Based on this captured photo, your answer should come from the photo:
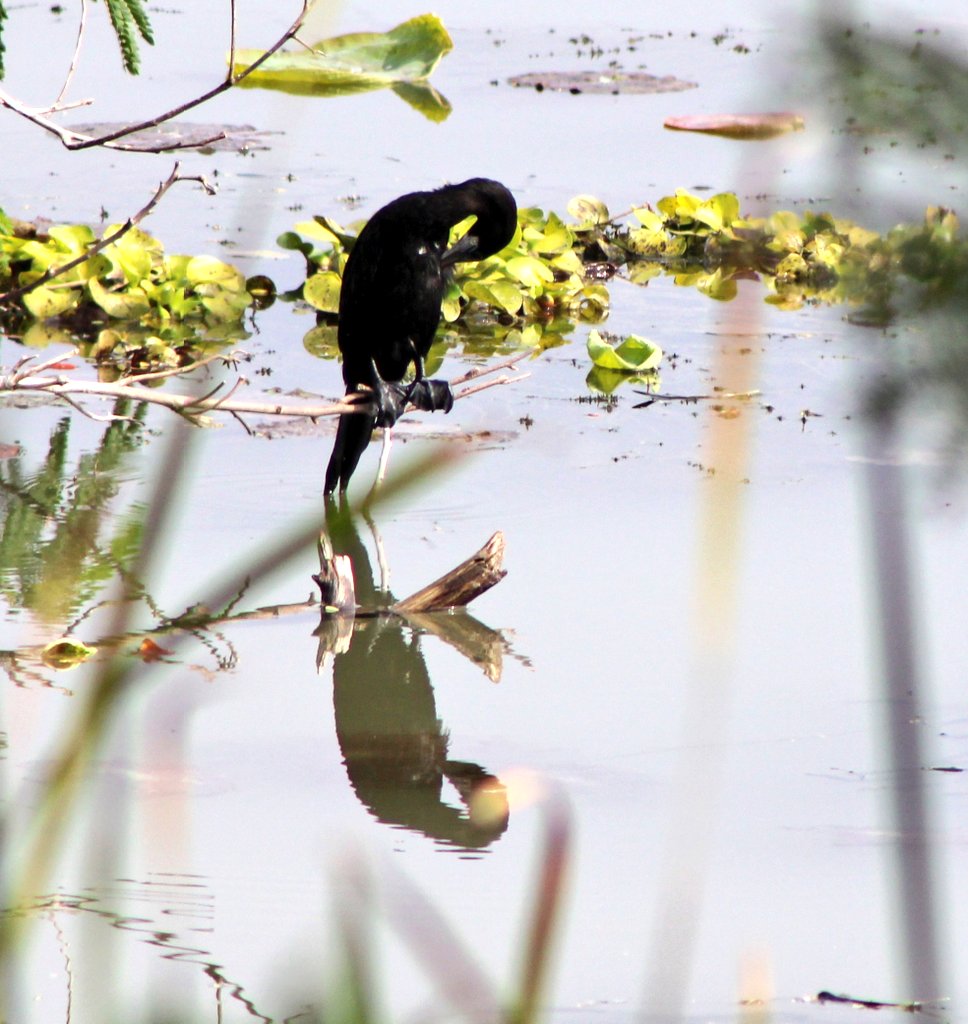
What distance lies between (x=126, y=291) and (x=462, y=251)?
1.86 meters

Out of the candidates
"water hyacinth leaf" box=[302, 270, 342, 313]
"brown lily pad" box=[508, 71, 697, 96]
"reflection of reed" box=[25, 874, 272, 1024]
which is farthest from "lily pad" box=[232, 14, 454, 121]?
"reflection of reed" box=[25, 874, 272, 1024]

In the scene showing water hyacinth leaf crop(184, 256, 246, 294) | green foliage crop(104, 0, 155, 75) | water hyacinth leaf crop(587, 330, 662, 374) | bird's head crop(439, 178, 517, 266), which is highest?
water hyacinth leaf crop(184, 256, 246, 294)

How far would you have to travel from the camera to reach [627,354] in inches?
242

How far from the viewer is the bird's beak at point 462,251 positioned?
5.21 metres

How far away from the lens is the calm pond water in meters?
1.59

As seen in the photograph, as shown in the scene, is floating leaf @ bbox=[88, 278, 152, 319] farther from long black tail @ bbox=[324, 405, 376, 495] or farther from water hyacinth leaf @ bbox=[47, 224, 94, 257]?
long black tail @ bbox=[324, 405, 376, 495]

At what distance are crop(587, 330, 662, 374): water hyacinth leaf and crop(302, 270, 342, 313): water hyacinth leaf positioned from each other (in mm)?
1172

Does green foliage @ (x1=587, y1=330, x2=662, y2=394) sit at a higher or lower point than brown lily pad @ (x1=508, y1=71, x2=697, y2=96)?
lower

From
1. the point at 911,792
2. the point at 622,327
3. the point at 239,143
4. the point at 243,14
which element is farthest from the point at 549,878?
the point at 243,14

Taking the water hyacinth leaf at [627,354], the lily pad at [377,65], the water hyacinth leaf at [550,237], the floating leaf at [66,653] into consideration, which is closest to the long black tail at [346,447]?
the floating leaf at [66,653]

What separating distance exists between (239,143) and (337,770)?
6.38m

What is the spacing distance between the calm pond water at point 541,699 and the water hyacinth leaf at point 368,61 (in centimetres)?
366

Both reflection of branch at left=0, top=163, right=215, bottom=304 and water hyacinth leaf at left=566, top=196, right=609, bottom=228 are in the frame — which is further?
water hyacinth leaf at left=566, top=196, right=609, bottom=228

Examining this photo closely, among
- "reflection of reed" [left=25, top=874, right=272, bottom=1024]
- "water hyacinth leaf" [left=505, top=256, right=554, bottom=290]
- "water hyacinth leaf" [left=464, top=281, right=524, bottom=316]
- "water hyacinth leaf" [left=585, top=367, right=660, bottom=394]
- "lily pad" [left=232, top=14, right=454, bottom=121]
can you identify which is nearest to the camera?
"reflection of reed" [left=25, top=874, right=272, bottom=1024]
